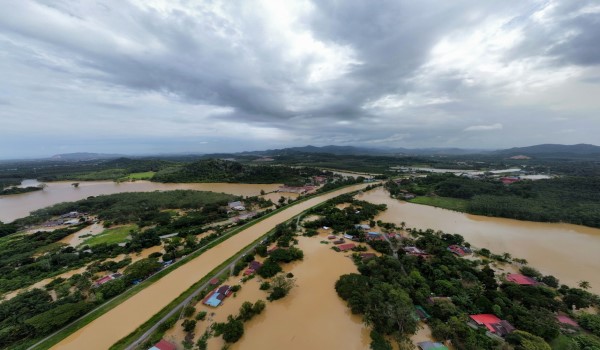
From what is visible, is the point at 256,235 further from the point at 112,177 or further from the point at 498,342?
the point at 112,177

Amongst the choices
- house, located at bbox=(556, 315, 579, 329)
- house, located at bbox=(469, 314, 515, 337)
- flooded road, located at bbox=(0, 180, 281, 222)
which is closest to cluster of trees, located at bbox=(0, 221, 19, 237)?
flooded road, located at bbox=(0, 180, 281, 222)

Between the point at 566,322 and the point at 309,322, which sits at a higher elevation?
the point at 566,322

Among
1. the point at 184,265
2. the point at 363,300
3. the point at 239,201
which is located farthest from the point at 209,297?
the point at 239,201

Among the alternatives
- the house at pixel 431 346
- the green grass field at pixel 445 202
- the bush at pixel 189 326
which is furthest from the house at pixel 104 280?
the green grass field at pixel 445 202

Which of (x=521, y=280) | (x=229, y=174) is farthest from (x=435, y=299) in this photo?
(x=229, y=174)

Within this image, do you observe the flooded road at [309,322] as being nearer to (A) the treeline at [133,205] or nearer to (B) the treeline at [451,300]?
(B) the treeline at [451,300]

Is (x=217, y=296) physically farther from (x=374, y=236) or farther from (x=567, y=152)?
(x=567, y=152)
